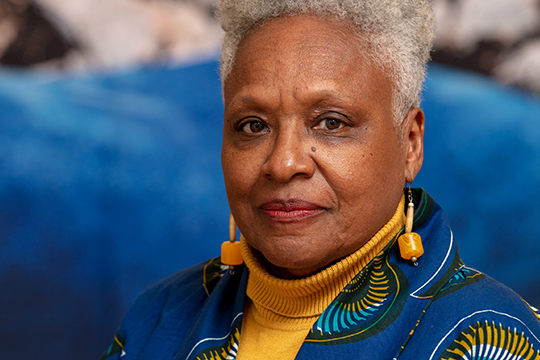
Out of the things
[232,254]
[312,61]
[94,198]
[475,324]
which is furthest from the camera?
[94,198]

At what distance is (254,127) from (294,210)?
23 centimetres

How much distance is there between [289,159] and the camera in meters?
1.27

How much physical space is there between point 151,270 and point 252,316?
5.75ft

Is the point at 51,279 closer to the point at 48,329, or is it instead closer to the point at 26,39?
the point at 48,329

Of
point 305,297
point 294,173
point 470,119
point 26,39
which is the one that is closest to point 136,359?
point 305,297

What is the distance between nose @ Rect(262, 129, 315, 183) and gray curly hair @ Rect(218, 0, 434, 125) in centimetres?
25

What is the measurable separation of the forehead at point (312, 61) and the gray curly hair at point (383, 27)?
2 centimetres

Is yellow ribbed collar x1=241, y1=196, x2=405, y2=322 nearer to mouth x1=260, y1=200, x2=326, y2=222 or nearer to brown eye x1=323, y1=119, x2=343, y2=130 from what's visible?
mouth x1=260, y1=200, x2=326, y2=222

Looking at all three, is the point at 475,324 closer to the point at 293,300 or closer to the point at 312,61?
the point at 293,300

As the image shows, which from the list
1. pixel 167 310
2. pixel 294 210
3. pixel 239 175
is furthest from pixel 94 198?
pixel 294 210

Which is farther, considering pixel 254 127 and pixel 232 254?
pixel 232 254

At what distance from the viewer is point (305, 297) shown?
142 cm

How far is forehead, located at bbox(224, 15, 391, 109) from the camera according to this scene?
4.26ft

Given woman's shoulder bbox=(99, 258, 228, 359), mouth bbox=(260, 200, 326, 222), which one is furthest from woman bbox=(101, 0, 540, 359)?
woman's shoulder bbox=(99, 258, 228, 359)
